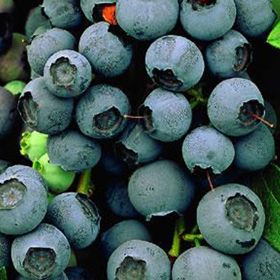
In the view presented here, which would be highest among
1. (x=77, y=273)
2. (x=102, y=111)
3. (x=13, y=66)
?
(x=102, y=111)

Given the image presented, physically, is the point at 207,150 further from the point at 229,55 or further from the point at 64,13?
the point at 64,13

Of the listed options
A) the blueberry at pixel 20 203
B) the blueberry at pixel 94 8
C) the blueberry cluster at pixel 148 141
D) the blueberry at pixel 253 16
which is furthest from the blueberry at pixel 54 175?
the blueberry at pixel 253 16

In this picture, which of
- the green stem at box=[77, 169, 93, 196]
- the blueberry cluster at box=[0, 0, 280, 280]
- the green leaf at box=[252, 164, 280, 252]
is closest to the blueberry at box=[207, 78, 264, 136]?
the blueberry cluster at box=[0, 0, 280, 280]

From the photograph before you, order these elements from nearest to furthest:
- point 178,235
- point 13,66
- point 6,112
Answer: point 178,235, point 6,112, point 13,66

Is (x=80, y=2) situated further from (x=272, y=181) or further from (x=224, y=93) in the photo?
(x=272, y=181)

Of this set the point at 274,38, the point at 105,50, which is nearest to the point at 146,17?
the point at 105,50

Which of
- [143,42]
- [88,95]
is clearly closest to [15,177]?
[88,95]

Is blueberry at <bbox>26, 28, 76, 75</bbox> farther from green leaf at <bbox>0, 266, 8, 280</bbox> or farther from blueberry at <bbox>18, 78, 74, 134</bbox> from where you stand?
green leaf at <bbox>0, 266, 8, 280</bbox>

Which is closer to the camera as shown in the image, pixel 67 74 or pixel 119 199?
pixel 67 74
